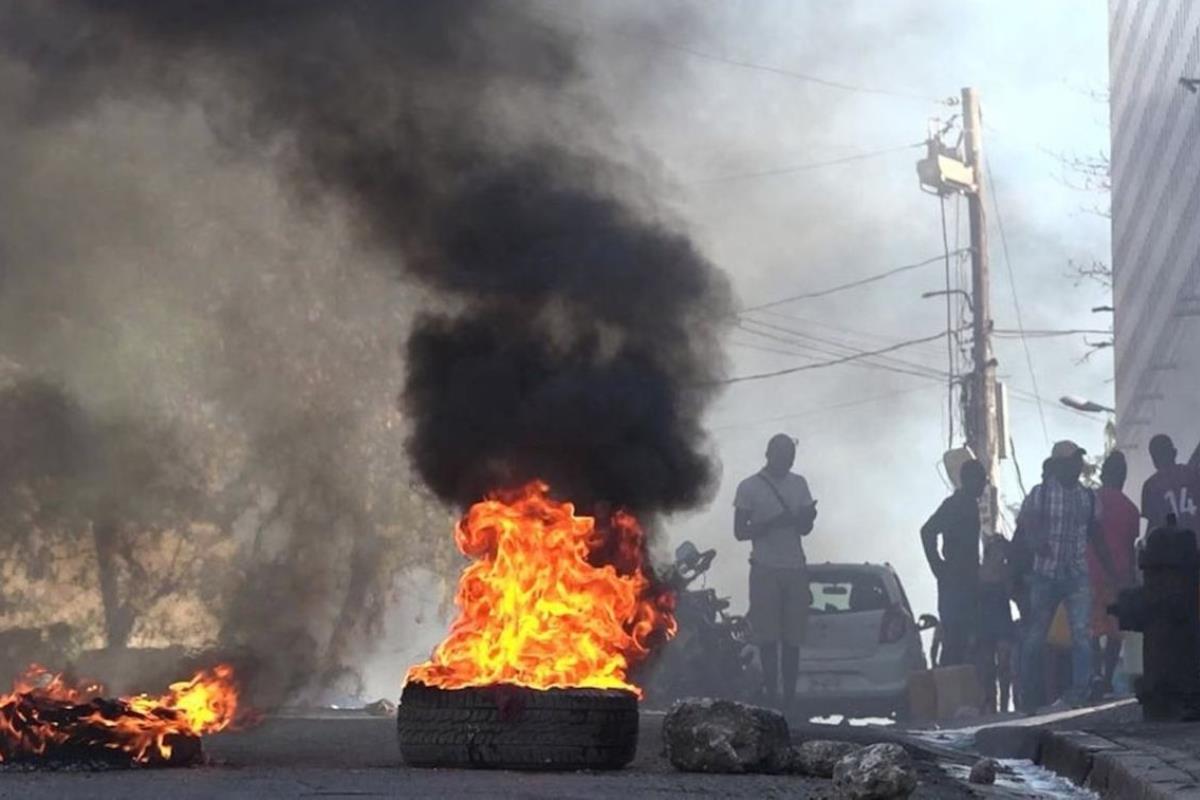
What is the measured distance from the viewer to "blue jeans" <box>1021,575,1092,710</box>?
18.3 metres

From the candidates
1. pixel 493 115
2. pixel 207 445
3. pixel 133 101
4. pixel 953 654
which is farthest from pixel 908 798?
pixel 207 445

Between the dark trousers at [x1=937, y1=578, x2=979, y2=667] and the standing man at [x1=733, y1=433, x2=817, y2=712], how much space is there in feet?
6.23

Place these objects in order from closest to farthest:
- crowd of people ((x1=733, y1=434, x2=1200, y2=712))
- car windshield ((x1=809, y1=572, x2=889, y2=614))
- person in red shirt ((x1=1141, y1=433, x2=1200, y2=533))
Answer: person in red shirt ((x1=1141, y1=433, x2=1200, y2=533)) < crowd of people ((x1=733, y1=434, x2=1200, y2=712)) < car windshield ((x1=809, y1=572, x2=889, y2=614))

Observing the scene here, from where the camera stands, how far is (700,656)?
20.5 metres

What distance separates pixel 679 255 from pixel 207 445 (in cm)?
1506

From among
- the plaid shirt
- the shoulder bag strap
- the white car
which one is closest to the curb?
the plaid shirt

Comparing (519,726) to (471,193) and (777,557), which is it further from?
(777,557)

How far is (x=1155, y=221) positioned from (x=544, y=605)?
41.9 metres

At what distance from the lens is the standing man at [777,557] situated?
744 inches

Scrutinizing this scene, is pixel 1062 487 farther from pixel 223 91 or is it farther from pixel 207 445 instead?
pixel 207 445

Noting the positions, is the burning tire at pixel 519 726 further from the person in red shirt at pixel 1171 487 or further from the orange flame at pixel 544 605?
the person in red shirt at pixel 1171 487

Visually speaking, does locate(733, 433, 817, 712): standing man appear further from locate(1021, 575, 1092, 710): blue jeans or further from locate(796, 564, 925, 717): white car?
locate(1021, 575, 1092, 710): blue jeans

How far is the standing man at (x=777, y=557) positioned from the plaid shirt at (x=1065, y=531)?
171 centimetres

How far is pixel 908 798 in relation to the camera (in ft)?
27.8
